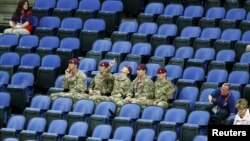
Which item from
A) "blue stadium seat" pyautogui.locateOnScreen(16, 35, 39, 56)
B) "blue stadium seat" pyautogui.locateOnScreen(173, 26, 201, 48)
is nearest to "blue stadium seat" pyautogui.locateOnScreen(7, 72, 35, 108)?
"blue stadium seat" pyautogui.locateOnScreen(16, 35, 39, 56)

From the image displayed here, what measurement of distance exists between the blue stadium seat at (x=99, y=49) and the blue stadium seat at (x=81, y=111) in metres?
1.69

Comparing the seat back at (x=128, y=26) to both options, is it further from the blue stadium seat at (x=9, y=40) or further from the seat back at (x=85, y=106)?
the seat back at (x=85, y=106)

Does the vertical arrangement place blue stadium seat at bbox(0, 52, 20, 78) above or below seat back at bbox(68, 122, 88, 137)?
above

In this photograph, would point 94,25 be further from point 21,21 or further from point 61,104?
point 61,104

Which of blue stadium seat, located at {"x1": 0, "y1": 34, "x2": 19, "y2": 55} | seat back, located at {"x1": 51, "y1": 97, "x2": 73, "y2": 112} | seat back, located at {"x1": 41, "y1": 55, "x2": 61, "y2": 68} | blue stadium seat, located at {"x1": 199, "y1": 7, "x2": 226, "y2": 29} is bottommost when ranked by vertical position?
seat back, located at {"x1": 51, "y1": 97, "x2": 73, "y2": 112}

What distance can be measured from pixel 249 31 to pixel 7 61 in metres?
4.78

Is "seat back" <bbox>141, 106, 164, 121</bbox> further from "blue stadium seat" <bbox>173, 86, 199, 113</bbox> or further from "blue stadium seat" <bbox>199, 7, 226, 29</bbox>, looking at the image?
"blue stadium seat" <bbox>199, 7, 226, 29</bbox>

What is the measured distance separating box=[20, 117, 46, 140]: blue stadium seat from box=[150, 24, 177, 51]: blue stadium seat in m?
3.12

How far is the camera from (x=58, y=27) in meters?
16.8

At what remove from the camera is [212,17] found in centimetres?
1603

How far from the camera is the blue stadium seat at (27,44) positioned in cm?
1615

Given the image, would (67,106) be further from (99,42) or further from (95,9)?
(95,9)

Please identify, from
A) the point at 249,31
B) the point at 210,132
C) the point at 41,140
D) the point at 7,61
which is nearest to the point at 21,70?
the point at 7,61

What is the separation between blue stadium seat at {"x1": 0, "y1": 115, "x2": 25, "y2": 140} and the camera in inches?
535
